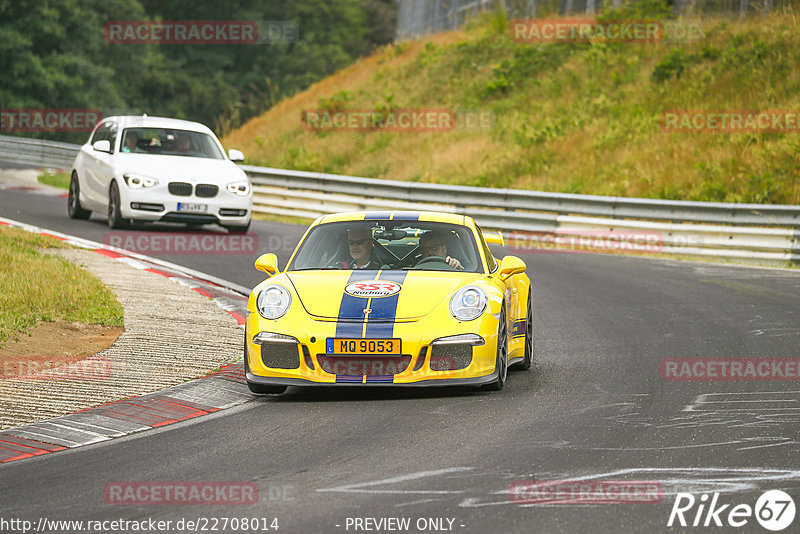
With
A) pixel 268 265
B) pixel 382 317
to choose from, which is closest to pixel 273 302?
pixel 268 265

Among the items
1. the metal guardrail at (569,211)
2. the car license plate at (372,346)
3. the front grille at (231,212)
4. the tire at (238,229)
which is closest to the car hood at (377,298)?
the car license plate at (372,346)

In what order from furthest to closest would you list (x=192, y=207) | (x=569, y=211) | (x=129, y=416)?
1. (x=569, y=211)
2. (x=192, y=207)
3. (x=129, y=416)

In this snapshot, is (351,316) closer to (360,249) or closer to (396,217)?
(360,249)

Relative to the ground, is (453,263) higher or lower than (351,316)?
higher

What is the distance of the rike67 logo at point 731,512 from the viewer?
5.27 m

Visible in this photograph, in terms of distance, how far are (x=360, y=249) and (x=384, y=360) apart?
1.58m

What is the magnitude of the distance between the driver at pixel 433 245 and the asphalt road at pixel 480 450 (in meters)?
1.11

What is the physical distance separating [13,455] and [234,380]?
251cm

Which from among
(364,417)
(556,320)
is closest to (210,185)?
(556,320)

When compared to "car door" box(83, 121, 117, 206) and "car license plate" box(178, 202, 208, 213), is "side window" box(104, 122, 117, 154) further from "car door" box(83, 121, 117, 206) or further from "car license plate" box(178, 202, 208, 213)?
"car license plate" box(178, 202, 208, 213)

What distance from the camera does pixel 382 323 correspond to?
8219 millimetres

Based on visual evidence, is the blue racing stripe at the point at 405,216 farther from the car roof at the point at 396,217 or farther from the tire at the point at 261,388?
the tire at the point at 261,388

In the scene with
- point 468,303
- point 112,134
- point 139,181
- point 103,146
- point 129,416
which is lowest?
point 129,416

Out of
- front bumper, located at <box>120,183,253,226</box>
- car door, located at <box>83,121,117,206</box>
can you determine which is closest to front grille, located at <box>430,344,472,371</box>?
front bumper, located at <box>120,183,253,226</box>
